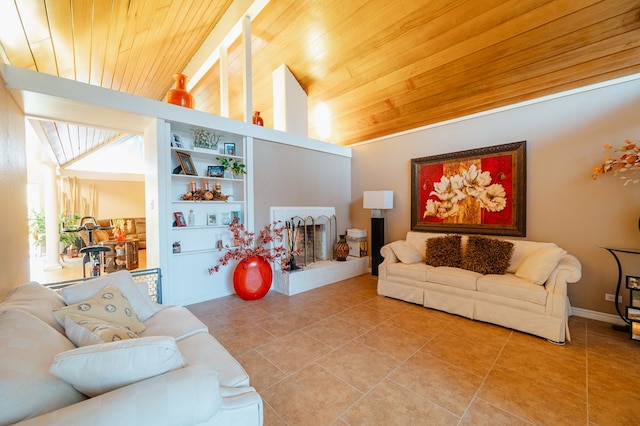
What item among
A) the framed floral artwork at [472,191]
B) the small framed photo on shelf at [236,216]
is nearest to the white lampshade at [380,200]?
the framed floral artwork at [472,191]

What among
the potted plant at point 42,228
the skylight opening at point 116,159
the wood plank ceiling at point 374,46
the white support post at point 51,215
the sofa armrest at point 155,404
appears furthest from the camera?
the skylight opening at point 116,159

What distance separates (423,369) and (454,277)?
137 cm

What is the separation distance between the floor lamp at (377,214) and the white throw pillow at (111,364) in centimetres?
380

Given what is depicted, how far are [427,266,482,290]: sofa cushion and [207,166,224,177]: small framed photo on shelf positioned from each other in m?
3.16

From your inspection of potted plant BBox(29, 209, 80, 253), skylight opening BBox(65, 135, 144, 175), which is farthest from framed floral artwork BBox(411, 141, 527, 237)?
potted plant BBox(29, 209, 80, 253)

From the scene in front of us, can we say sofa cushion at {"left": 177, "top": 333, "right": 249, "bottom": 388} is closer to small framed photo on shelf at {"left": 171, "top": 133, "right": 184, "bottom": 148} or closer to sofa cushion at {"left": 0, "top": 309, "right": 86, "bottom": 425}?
sofa cushion at {"left": 0, "top": 309, "right": 86, "bottom": 425}

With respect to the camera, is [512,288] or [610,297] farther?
[610,297]

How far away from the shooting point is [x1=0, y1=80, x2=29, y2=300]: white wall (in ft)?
6.43

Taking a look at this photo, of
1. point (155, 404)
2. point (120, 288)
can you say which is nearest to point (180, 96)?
point (120, 288)

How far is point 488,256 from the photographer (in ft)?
10.1

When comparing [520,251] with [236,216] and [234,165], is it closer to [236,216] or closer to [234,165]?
[236,216]

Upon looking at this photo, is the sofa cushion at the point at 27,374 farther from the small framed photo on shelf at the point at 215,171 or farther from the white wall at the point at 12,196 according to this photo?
the small framed photo on shelf at the point at 215,171

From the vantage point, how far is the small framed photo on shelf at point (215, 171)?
3.62m

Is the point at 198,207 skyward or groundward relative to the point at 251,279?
skyward
